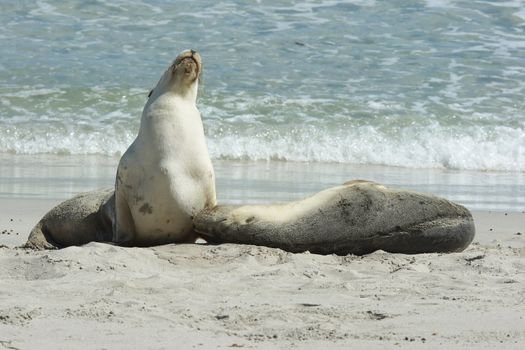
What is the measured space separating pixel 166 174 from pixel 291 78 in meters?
8.34

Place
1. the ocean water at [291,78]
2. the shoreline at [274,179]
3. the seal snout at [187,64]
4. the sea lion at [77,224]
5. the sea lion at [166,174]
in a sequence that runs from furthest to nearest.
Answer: the ocean water at [291,78], the shoreline at [274,179], the sea lion at [77,224], the seal snout at [187,64], the sea lion at [166,174]

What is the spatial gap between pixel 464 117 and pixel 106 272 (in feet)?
26.8

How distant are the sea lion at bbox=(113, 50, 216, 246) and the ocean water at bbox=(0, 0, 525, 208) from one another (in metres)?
3.33

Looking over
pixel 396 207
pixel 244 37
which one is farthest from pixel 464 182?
pixel 244 37

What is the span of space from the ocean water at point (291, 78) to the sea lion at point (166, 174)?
3.33 metres

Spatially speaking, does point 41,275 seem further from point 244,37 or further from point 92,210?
point 244,37

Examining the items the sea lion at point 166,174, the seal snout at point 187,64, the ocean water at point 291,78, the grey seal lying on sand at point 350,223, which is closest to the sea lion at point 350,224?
the grey seal lying on sand at point 350,223

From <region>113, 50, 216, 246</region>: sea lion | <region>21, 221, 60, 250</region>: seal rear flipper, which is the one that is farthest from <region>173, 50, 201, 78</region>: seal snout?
<region>21, 221, 60, 250</region>: seal rear flipper

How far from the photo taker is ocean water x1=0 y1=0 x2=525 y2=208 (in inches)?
440

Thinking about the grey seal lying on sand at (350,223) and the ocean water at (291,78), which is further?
the ocean water at (291,78)

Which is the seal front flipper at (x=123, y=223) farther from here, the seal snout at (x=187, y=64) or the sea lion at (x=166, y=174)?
the seal snout at (x=187, y=64)

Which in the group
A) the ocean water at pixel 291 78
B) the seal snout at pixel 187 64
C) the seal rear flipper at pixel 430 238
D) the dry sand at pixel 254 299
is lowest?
the ocean water at pixel 291 78

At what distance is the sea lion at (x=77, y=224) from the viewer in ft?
19.8

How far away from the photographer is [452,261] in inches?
210
